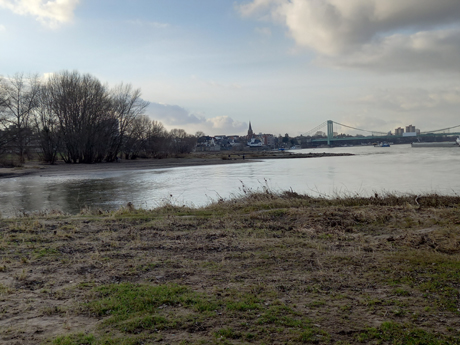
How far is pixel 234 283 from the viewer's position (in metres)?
5.51

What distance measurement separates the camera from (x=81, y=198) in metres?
23.0

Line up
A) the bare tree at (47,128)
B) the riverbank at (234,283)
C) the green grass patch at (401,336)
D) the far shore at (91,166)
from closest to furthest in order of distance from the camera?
the green grass patch at (401,336), the riverbank at (234,283), the far shore at (91,166), the bare tree at (47,128)

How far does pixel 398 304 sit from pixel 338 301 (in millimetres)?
701

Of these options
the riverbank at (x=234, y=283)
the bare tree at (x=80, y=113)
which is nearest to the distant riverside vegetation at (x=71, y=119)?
the bare tree at (x=80, y=113)

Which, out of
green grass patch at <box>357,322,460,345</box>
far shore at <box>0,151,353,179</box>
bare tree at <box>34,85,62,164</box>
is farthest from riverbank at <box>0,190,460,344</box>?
bare tree at <box>34,85,62,164</box>

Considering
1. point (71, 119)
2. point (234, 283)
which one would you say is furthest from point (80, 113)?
point (234, 283)

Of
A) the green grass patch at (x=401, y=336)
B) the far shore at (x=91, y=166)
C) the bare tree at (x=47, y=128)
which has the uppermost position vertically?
the bare tree at (x=47, y=128)

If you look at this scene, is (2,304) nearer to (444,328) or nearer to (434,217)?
(444,328)

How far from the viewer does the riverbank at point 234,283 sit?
4004 millimetres

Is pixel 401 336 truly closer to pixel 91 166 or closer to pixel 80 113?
pixel 91 166

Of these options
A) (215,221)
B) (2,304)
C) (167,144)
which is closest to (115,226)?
(215,221)

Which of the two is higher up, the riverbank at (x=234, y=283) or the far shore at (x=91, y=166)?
the far shore at (x=91, y=166)

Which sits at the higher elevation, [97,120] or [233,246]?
[97,120]

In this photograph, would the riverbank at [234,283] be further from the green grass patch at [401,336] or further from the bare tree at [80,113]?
the bare tree at [80,113]
